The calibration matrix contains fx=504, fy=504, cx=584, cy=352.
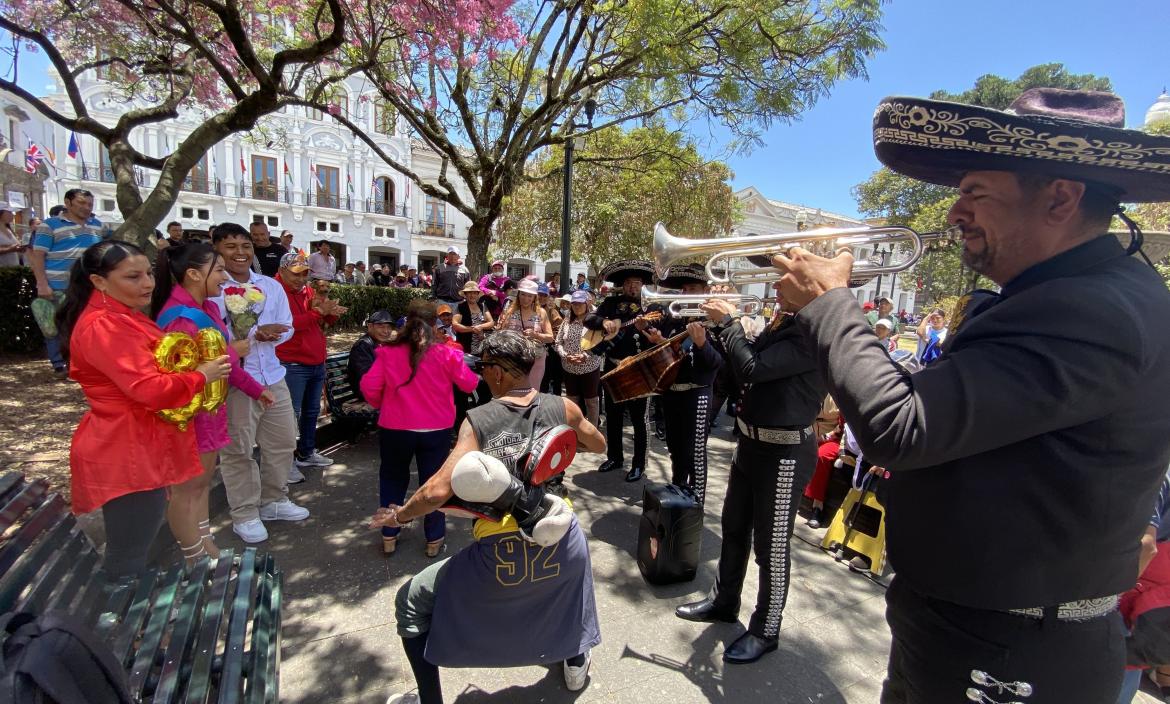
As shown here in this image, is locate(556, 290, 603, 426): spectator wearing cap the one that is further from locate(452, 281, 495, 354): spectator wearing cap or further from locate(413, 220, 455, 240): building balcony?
locate(413, 220, 455, 240): building balcony

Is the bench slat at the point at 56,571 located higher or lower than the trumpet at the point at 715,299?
lower

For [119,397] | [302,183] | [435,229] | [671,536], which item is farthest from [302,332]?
[435,229]

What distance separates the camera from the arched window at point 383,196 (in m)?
35.1

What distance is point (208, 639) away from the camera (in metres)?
1.86

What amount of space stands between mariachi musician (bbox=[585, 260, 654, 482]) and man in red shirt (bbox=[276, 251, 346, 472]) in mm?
2594

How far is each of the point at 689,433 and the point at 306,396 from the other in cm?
353

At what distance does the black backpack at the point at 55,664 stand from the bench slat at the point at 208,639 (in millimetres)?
747

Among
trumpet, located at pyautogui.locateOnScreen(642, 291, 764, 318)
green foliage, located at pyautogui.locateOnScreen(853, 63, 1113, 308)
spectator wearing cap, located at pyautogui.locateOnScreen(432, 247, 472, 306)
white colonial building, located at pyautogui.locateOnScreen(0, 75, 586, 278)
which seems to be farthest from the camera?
green foliage, located at pyautogui.locateOnScreen(853, 63, 1113, 308)

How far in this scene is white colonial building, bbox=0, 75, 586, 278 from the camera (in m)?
27.3

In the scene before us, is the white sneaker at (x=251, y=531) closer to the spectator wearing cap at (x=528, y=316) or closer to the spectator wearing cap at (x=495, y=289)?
the spectator wearing cap at (x=528, y=316)

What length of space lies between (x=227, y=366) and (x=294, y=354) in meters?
1.86

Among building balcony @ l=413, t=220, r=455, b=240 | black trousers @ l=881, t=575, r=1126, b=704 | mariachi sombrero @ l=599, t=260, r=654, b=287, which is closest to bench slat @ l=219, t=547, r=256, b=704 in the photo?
black trousers @ l=881, t=575, r=1126, b=704

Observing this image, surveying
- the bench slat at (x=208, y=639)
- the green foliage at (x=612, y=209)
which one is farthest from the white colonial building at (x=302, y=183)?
the bench slat at (x=208, y=639)

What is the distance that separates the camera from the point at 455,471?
1613 mm
